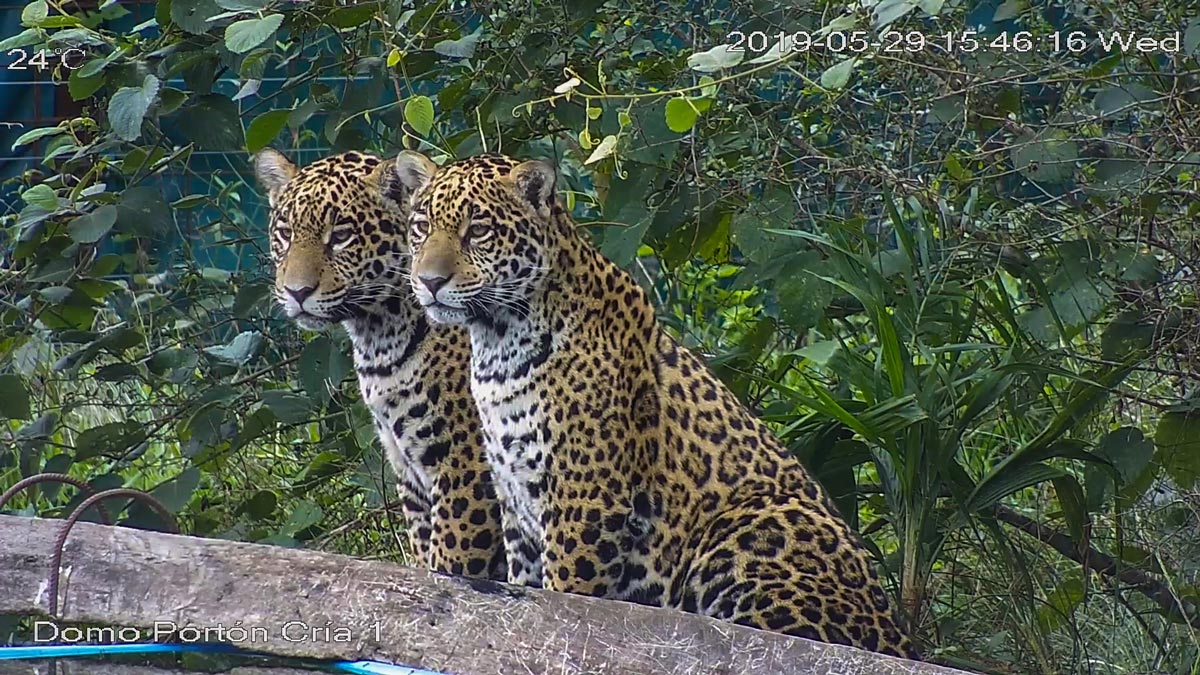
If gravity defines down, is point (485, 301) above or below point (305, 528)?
above

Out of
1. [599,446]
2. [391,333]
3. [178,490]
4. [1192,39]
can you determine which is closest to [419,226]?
[391,333]

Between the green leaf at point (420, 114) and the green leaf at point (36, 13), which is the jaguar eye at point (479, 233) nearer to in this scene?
the green leaf at point (420, 114)

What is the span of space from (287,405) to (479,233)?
1450 millimetres

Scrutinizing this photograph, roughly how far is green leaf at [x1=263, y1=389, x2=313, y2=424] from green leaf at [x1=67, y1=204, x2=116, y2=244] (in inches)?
27.7

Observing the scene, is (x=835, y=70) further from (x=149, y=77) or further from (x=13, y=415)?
(x=13, y=415)

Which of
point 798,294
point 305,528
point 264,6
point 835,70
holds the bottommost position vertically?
point 305,528

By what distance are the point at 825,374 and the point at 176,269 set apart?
2.40 m

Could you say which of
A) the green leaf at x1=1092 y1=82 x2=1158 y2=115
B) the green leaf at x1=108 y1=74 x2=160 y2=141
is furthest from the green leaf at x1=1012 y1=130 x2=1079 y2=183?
the green leaf at x1=108 y1=74 x2=160 y2=141

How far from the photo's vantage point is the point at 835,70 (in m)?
3.27

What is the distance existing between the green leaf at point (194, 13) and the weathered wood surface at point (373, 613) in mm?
1466

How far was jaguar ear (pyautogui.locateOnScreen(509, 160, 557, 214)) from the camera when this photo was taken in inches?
152

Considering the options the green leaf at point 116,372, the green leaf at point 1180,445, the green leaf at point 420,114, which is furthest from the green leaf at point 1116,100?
the green leaf at point 116,372

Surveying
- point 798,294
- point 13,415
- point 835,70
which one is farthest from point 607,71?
point 13,415

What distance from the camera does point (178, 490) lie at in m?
4.97
